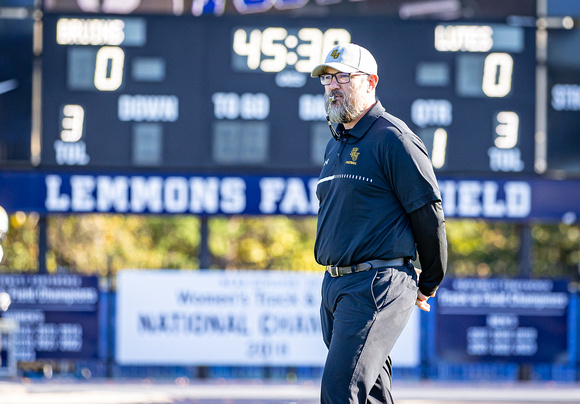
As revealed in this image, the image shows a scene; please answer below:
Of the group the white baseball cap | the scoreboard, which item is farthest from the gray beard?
the scoreboard

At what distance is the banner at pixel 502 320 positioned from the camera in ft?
33.4

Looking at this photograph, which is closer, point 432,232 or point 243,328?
point 432,232

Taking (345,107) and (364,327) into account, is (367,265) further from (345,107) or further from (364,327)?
(345,107)

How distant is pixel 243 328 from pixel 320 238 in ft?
20.0

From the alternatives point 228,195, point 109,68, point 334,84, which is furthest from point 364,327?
point 109,68

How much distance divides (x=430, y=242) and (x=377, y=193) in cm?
31

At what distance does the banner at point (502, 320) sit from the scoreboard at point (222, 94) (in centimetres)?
137

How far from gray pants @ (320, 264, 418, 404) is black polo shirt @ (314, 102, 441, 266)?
107 millimetres

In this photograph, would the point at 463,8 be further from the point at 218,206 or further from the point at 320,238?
the point at 320,238

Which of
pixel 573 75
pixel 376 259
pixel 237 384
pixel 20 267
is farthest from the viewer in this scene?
pixel 20 267

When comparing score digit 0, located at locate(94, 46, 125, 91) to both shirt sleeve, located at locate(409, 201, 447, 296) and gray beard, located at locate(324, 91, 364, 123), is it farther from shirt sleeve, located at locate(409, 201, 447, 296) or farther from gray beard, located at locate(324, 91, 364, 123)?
shirt sleeve, located at locate(409, 201, 447, 296)

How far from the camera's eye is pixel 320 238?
4082 mm

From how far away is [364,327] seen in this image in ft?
12.4

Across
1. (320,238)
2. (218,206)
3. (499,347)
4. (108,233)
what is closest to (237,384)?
(218,206)
